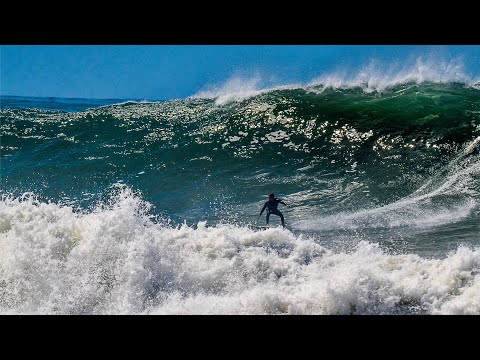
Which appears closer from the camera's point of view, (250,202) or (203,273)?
(203,273)

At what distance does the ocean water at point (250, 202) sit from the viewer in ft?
25.6

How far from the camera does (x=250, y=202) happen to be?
41.7 ft

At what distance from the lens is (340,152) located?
48.7ft

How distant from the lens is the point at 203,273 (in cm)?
840

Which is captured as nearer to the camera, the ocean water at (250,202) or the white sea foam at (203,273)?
the white sea foam at (203,273)

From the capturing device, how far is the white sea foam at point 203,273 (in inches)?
287

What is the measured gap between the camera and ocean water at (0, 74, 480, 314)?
7.81 m

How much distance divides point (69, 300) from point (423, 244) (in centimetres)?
564

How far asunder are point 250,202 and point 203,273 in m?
4.46

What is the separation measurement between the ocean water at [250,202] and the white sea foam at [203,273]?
3 centimetres

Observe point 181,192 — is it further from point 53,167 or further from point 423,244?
point 423,244

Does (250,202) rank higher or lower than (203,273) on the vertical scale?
higher
